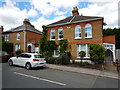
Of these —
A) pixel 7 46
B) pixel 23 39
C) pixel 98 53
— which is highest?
pixel 23 39

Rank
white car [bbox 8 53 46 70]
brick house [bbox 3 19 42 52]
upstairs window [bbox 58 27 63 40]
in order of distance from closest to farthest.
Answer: white car [bbox 8 53 46 70], upstairs window [bbox 58 27 63 40], brick house [bbox 3 19 42 52]

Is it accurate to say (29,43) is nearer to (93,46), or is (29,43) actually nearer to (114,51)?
(93,46)

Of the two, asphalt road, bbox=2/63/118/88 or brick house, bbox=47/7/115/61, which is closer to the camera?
asphalt road, bbox=2/63/118/88

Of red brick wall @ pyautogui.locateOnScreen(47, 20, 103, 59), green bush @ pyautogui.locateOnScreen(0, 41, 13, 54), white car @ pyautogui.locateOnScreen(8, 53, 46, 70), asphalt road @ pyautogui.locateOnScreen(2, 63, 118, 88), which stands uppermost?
red brick wall @ pyautogui.locateOnScreen(47, 20, 103, 59)

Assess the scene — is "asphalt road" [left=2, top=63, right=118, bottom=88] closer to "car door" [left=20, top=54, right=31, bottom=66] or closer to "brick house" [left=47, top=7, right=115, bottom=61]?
"car door" [left=20, top=54, right=31, bottom=66]

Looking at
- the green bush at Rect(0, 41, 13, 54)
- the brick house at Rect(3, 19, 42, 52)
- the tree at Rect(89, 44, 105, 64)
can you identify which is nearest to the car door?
the tree at Rect(89, 44, 105, 64)

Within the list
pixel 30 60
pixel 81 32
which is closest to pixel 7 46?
pixel 30 60

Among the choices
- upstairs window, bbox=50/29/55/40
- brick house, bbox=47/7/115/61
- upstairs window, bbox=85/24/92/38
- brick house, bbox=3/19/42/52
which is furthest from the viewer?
brick house, bbox=3/19/42/52

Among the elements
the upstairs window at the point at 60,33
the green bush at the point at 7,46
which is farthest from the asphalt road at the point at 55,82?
the green bush at the point at 7,46

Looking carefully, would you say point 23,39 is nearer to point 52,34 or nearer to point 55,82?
point 52,34

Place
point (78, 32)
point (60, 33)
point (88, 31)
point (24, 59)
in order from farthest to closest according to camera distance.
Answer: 1. point (60, 33)
2. point (78, 32)
3. point (88, 31)
4. point (24, 59)

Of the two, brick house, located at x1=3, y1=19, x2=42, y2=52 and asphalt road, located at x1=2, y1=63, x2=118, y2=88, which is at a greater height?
brick house, located at x1=3, y1=19, x2=42, y2=52

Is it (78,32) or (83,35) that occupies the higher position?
(78,32)

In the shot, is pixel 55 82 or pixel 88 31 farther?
pixel 88 31
